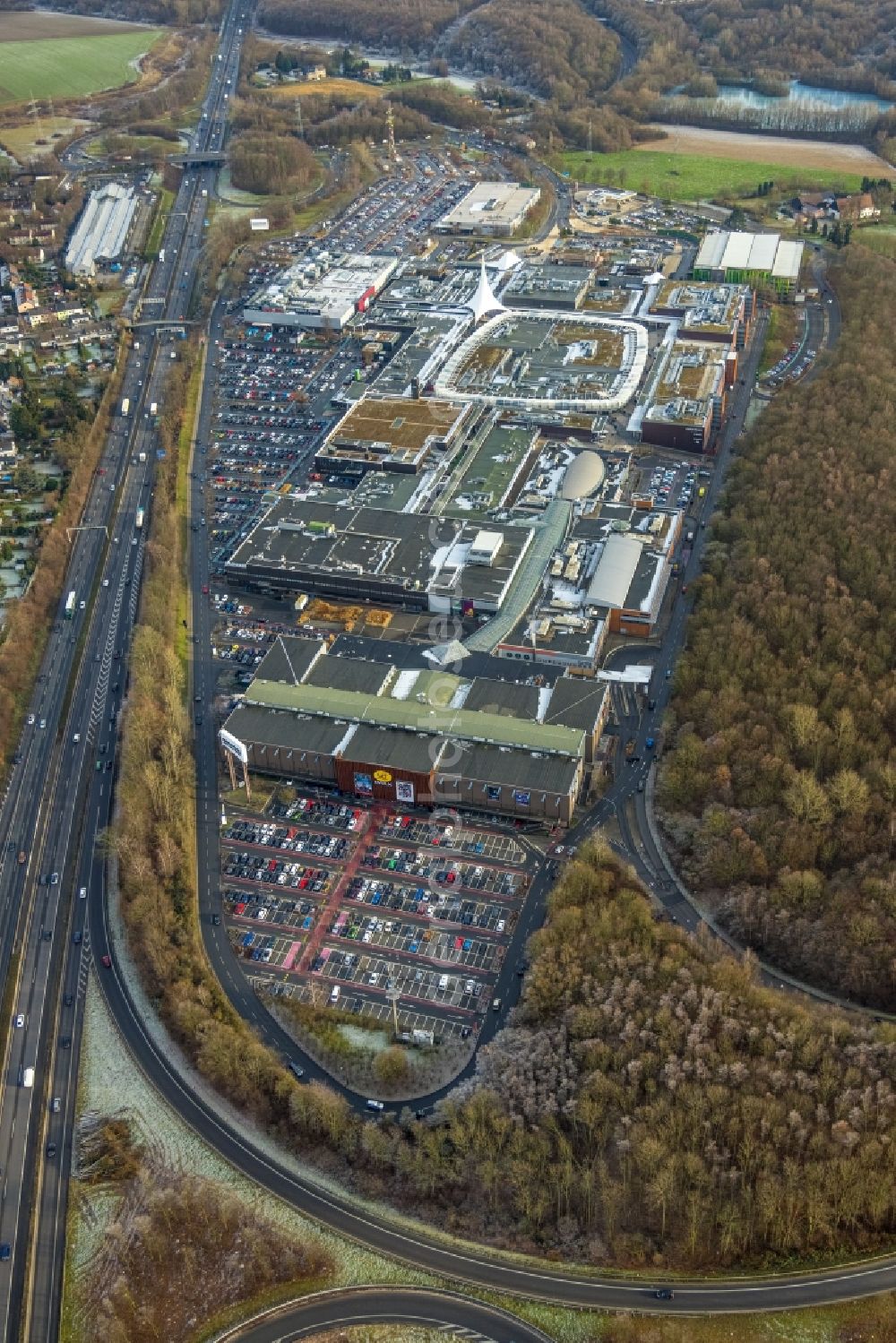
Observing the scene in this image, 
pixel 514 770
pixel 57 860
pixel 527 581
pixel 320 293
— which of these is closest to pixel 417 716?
pixel 514 770

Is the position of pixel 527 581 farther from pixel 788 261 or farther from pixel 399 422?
pixel 788 261

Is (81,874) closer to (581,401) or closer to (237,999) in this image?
(237,999)

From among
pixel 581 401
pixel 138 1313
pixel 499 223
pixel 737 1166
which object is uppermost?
pixel 499 223

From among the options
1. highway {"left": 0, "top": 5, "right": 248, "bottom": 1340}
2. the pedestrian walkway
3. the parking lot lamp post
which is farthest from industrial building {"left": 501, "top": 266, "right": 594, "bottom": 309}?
the parking lot lamp post

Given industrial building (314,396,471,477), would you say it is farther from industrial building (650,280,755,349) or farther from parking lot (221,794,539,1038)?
parking lot (221,794,539,1038)

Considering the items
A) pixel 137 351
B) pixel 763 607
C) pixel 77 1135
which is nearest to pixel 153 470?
pixel 137 351

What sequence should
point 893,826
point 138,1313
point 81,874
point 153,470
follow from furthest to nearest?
point 153,470 < point 81,874 < point 893,826 < point 138,1313

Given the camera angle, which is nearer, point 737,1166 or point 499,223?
point 737,1166
